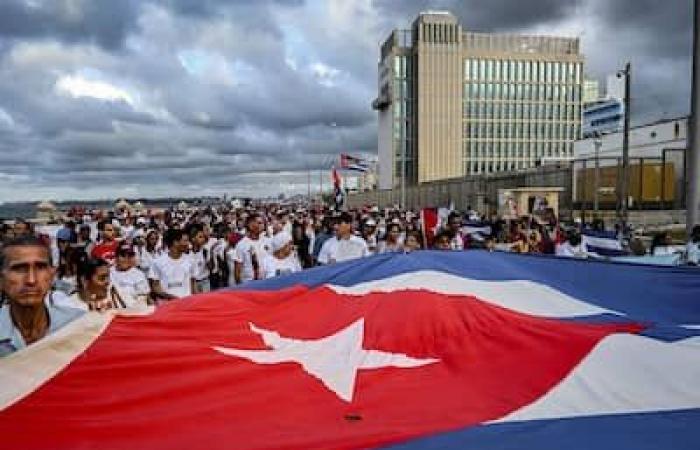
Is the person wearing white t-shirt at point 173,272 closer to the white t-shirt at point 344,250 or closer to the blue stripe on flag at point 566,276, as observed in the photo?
the white t-shirt at point 344,250

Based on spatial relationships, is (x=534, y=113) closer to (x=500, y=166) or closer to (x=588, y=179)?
(x=500, y=166)

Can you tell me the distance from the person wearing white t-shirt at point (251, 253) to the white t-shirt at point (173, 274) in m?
1.38

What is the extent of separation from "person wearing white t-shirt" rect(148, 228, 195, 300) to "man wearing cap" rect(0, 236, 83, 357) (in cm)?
430

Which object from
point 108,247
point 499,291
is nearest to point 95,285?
point 499,291

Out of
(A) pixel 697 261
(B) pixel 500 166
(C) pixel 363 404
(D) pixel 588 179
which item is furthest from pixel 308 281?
(B) pixel 500 166

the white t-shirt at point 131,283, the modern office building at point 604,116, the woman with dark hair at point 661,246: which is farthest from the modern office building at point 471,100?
the white t-shirt at point 131,283

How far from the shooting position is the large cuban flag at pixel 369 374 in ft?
11.5

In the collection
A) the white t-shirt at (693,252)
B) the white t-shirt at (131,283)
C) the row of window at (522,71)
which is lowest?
the white t-shirt at (693,252)

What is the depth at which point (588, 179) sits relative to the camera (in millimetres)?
42188

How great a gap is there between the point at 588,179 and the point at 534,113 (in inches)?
3217

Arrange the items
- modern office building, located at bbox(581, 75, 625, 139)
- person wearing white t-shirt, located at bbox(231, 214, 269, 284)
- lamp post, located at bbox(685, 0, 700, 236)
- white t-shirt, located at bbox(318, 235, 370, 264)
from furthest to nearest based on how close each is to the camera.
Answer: modern office building, located at bbox(581, 75, 625, 139) < lamp post, located at bbox(685, 0, 700, 236) < person wearing white t-shirt, located at bbox(231, 214, 269, 284) < white t-shirt, located at bbox(318, 235, 370, 264)

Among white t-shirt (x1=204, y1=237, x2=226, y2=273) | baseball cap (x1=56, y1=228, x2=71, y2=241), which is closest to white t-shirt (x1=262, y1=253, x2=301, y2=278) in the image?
white t-shirt (x1=204, y1=237, x2=226, y2=273)

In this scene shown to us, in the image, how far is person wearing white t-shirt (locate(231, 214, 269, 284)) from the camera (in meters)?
9.88

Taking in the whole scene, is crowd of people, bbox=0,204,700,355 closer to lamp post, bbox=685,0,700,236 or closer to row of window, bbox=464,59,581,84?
lamp post, bbox=685,0,700,236
